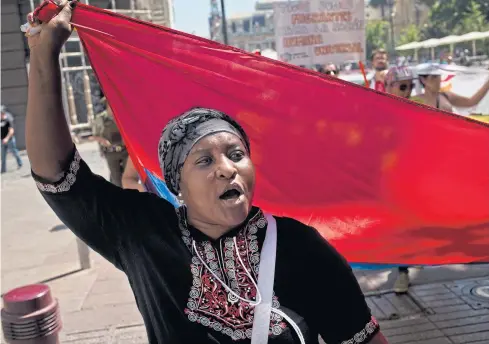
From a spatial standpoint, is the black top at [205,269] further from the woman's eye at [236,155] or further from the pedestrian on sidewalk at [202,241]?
the woman's eye at [236,155]

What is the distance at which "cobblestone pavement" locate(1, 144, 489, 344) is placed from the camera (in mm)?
4348

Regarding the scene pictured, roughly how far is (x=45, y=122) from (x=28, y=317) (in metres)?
1.48

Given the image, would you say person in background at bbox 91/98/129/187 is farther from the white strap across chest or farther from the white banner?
the white strap across chest

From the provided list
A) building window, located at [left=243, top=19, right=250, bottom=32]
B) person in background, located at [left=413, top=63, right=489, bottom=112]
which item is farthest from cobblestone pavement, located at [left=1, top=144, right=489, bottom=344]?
building window, located at [left=243, top=19, right=250, bottom=32]

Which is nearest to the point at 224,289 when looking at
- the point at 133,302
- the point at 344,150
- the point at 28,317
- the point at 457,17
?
the point at 344,150

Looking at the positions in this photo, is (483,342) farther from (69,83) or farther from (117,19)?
(69,83)

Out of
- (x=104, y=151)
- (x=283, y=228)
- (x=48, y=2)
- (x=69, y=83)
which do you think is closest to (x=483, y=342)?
(x=283, y=228)

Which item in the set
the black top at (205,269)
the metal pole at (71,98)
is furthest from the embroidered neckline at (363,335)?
the metal pole at (71,98)

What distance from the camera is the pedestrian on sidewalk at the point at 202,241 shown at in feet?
5.43

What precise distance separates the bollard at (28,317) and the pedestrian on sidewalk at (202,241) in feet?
4.22

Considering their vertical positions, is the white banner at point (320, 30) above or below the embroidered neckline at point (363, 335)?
above

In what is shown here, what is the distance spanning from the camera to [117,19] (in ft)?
8.13

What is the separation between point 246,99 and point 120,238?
1.09 m

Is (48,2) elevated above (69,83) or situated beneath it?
elevated above
